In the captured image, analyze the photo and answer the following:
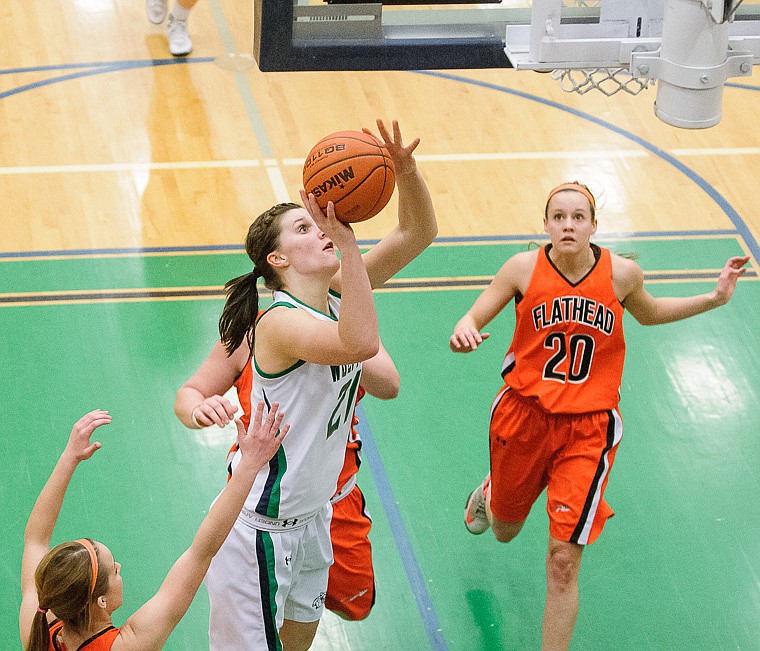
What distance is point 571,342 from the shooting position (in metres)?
4.89

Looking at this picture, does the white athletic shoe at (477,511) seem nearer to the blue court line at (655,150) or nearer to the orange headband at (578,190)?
the orange headband at (578,190)

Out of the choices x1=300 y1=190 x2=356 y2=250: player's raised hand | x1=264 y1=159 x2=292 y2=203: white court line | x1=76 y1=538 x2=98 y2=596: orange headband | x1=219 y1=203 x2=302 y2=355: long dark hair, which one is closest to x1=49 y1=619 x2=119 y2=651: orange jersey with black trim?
x1=76 y1=538 x2=98 y2=596: orange headband

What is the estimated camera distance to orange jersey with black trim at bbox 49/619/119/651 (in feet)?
11.5

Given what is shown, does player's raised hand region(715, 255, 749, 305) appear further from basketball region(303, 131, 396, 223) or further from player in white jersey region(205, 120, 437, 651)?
basketball region(303, 131, 396, 223)

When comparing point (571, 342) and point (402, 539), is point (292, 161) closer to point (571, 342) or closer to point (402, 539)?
point (402, 539)

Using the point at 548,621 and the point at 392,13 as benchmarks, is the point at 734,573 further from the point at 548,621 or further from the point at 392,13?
the point at 392,13

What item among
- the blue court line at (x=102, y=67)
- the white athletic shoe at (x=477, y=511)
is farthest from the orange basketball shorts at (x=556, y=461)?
the blue court line at (x=102, y=67)

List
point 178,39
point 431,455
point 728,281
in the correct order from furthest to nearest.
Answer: point 178,39, point 431,455, point 728,281

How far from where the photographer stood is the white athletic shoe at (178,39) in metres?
10.2

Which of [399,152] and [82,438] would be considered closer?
[82,438]

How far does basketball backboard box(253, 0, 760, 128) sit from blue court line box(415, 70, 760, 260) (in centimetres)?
285

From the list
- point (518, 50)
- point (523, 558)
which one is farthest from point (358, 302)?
point (523, 558)

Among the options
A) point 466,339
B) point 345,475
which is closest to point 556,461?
point 466,339

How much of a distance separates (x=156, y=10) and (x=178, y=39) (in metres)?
0.60
